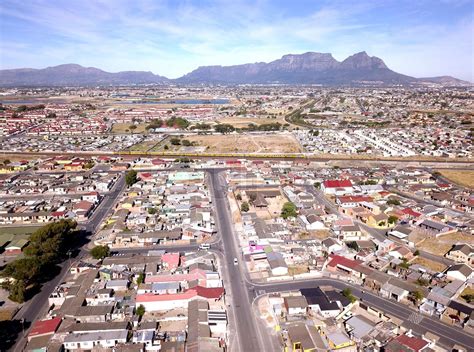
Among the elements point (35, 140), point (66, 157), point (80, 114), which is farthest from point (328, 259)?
point (80, 114)

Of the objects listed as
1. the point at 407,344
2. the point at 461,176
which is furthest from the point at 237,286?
the point at 461,176

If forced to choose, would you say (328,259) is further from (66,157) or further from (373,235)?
(66,157)

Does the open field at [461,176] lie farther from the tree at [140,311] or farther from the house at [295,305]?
the tree at [140,311]

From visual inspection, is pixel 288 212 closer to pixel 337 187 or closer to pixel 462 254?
pixel 337 187

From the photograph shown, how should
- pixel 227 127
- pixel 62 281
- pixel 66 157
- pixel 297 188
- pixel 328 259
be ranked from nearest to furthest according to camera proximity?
pixel 62 281 → pixel 328 259 → pixel 297 188 → pixel 66 157 → pixel 227 127

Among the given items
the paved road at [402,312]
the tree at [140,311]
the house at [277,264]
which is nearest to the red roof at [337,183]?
the house at [277,264]

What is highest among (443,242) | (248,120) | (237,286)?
(248,120)

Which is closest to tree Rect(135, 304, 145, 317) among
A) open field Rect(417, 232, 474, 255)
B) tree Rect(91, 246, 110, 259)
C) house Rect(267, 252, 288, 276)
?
tree Rect(91, 246, 110, 259)
